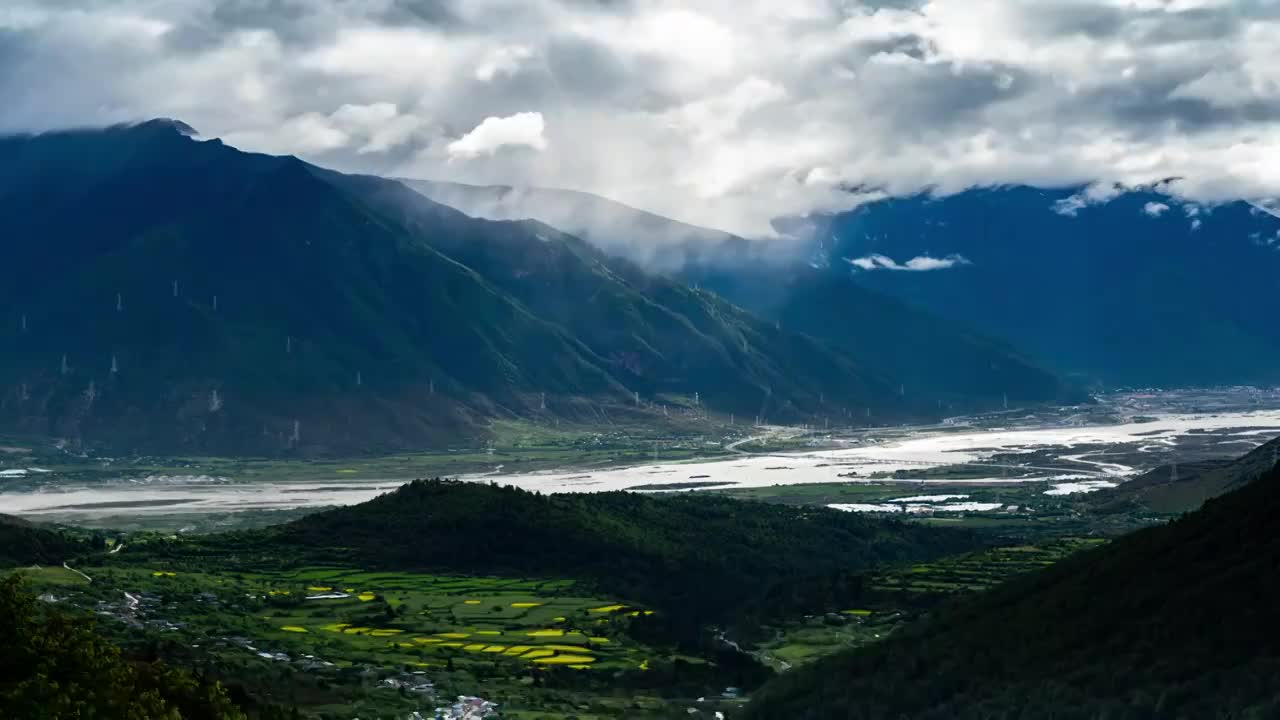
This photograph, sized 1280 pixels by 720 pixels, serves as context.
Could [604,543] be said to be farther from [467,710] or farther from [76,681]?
[76,681]

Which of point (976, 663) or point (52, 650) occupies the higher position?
point (52, 650)

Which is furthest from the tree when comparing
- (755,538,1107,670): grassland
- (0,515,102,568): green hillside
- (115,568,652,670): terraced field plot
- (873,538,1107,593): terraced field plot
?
(873,538,1107,593): terraced field plot

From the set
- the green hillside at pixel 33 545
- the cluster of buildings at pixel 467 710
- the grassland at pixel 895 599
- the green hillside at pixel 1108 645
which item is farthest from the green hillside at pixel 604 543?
the green hillside at pixel 1108 645

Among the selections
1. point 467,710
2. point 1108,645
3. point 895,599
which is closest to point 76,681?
point 467,710

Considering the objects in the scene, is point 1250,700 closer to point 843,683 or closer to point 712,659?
point 843,683

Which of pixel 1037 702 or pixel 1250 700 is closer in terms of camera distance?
pixel 1250 700

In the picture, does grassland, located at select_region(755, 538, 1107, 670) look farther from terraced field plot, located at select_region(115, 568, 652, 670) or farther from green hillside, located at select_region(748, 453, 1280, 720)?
green hillside, located at select_region(748, 453, 1280, 720)

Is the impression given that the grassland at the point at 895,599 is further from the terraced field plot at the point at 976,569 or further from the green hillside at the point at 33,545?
the green hillside at the point at 33,545

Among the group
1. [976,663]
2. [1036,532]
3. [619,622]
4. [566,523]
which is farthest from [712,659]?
[1036,532]
